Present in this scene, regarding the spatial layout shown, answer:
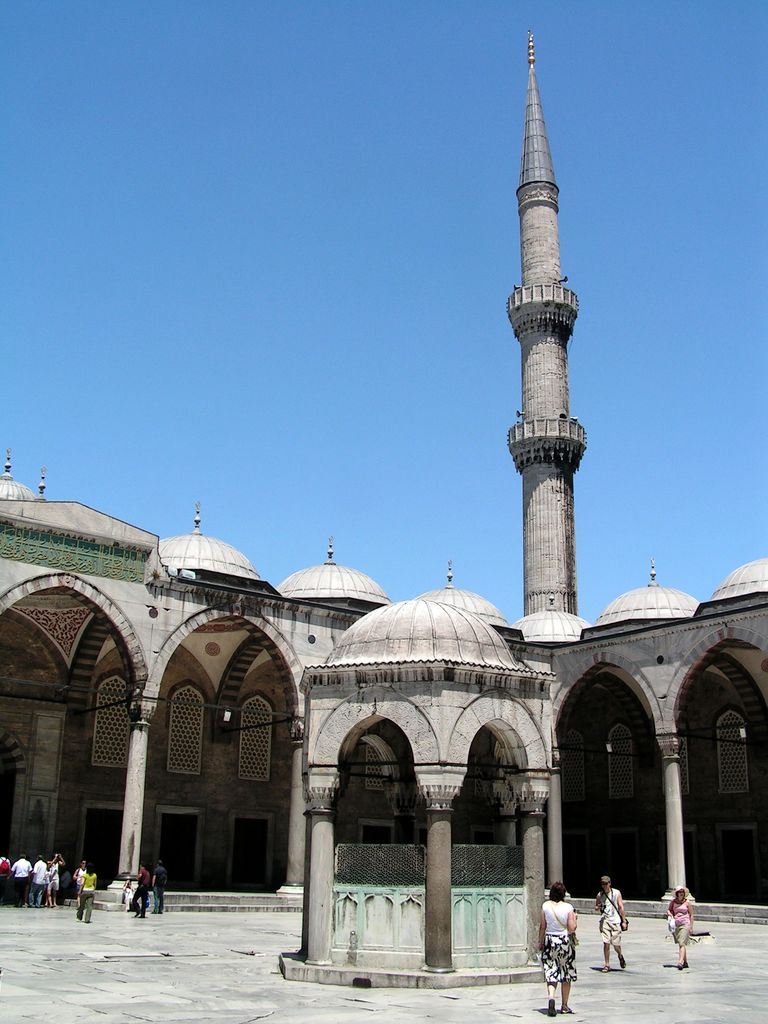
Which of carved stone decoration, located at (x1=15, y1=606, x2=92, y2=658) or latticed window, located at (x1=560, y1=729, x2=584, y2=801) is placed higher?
carved stone decoration, located at (x1=15, y1=606, x2=92, y2=658)

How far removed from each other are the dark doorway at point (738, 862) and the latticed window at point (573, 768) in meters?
3.65

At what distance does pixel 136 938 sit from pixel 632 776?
14.6 metres

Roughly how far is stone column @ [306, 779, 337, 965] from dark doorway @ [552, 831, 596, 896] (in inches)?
681

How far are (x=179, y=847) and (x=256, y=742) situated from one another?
8.10ft

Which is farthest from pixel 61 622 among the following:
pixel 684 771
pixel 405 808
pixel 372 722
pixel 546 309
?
pixel 546 309

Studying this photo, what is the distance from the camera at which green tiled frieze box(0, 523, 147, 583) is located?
1543 cm

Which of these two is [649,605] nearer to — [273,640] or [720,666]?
[720,666]

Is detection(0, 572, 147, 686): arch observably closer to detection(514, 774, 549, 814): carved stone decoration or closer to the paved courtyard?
the paved courtyard

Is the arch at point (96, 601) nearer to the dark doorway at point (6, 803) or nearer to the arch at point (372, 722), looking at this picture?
the dark doorway at point (6, 803)

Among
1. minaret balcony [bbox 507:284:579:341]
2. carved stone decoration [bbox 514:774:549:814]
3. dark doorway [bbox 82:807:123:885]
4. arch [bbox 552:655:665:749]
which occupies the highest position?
minaret balcony [bbox 507:284:579:341]

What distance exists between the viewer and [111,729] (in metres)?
19.8

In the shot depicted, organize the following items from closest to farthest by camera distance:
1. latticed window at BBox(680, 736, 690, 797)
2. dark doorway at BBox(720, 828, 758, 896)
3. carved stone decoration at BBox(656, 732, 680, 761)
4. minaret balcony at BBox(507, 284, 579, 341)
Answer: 1. carved stone decoration at BBox(656, 732, 680, 761)
2. dark doorway at BBox(720, 828, 758, 896)
3. latticed window at BBox(680, 736, 690, 797)
4. minaret balcony at BBox(507, 284, 579, 341)

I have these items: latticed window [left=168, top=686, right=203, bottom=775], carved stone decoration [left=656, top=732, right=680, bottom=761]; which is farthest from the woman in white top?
latticed window [left=168, top=686, right=203, bottom=775]

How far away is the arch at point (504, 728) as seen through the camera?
8.19 meters
